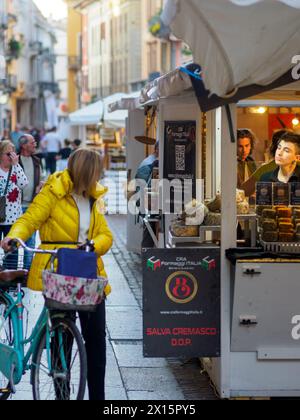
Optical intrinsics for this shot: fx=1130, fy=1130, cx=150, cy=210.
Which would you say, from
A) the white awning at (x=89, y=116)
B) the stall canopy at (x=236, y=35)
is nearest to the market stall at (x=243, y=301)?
the stall canopy at (x=236, y=35)

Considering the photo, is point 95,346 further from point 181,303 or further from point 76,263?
point 181,303

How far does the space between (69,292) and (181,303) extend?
4.69 ft

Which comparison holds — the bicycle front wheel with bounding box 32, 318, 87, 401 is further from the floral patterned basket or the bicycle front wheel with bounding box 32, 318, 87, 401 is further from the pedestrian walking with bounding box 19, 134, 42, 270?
the pedestrian walking with bounding box 19, 134, 42, 270

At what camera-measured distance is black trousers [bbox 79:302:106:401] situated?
22.6 ft

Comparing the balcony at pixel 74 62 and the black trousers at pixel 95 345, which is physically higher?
the balcony at pixel 74 62

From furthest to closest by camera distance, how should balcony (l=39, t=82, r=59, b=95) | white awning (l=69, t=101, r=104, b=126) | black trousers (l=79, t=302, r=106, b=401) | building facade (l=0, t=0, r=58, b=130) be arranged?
balcony (l=39, t=82, r=59, b=95) < building facade (l=0, t=0, r=58, b=130) < white awning (l=69, t=101, r=104, b=126) < black trousers (l=79, t=302, r=106, b=401)

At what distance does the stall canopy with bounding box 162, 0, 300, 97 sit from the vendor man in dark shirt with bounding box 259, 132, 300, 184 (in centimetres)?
207

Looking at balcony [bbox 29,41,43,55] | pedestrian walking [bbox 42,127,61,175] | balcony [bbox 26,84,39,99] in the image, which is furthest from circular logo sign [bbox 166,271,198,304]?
balcony [bbox 29,41,43,55]

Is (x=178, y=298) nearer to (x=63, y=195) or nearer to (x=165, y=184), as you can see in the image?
(x=63, y=195)

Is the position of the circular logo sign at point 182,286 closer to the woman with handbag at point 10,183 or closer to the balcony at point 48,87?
the woman with handbag at point 10,183

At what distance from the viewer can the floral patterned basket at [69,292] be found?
644 cm

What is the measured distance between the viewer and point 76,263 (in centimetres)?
652

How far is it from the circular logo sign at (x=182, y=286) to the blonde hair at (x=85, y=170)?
100 centimetres

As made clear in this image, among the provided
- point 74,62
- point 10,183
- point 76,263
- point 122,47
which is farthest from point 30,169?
point 74,62
